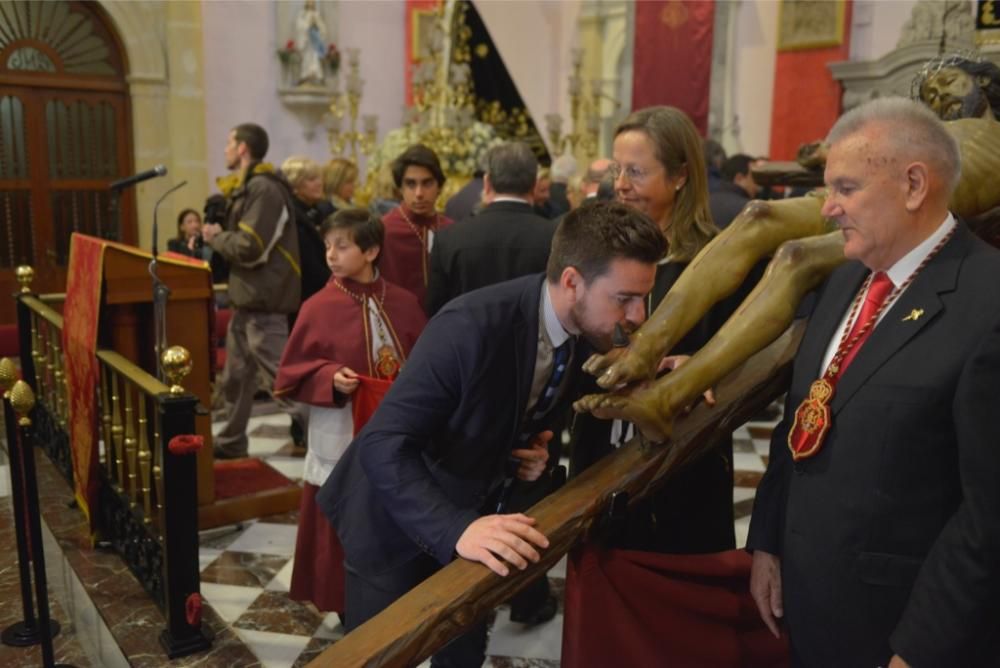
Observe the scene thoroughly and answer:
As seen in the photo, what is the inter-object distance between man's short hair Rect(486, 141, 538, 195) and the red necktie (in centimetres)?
214

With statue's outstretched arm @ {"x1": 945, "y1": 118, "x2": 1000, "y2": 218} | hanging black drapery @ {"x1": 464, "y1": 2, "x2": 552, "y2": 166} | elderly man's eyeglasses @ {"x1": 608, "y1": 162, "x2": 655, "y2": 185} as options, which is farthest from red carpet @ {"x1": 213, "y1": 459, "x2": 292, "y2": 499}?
hanging black drapery @ {"x1": 464, "y1": 2, "x2": 552, "y2": 166}

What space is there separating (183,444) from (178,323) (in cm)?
131

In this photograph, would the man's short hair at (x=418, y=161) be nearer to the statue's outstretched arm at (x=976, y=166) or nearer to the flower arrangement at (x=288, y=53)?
the statue's outstretched arm at (x=976, y=166)

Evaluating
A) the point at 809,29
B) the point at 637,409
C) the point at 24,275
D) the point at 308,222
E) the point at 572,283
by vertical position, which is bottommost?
the point at 24,275

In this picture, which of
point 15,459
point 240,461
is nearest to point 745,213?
point 15,459

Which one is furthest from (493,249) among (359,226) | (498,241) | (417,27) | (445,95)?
(417,27)

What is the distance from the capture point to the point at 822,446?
1608 mm

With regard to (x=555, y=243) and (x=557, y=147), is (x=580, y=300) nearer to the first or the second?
(x=555, y=243)

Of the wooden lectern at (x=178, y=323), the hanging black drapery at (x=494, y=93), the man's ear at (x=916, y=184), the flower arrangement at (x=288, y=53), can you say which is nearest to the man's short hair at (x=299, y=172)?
the wooden lectern at (x=178, y=323)

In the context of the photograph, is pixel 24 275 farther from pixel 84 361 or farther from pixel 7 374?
pixel 7 374

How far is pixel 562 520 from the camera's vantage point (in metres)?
1.74

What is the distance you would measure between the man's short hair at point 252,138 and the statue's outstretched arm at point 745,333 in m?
3.40

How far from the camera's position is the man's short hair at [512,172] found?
3647mm

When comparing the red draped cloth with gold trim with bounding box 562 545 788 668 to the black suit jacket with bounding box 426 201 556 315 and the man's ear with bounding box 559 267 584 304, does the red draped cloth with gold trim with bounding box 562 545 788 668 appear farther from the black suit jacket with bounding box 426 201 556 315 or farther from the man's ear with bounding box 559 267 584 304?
the black suit jacket with bounding box 426 201 556 315
